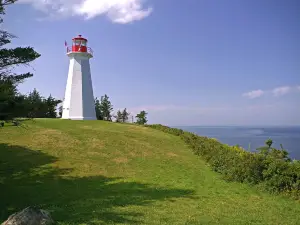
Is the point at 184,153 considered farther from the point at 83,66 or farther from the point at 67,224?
the point at 83,66

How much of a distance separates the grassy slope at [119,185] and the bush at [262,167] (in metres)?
0.78

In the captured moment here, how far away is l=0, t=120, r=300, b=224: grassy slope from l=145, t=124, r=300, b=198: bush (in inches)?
30.6

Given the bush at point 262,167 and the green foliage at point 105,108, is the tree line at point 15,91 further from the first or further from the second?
the green foliage at point 105,108

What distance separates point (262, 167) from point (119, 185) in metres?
8.09

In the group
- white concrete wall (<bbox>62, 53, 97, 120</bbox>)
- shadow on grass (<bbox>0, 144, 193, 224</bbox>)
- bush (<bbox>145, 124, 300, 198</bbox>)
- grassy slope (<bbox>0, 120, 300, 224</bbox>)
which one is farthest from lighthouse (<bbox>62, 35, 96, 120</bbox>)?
bush (<bbox>145, 124, 300, 198</bbox>)

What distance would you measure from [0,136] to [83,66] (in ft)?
59.1

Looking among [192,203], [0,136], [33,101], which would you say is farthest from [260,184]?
[0,136]

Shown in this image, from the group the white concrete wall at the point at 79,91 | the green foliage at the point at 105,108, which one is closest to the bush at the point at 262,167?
the white concrete wall at the point at 79,91

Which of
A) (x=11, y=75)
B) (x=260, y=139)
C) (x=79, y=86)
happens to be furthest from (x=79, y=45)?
(x=260, y=139)

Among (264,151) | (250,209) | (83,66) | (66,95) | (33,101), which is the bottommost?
(250,209)

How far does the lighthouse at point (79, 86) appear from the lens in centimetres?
3891

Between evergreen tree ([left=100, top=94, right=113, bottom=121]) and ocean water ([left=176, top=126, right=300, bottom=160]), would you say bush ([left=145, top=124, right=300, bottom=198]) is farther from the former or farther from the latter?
evergreen tree ([left=100, top=94, right=113, bottom=121])

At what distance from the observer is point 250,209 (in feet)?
39.1

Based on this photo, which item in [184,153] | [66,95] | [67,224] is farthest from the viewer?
[66,95]
